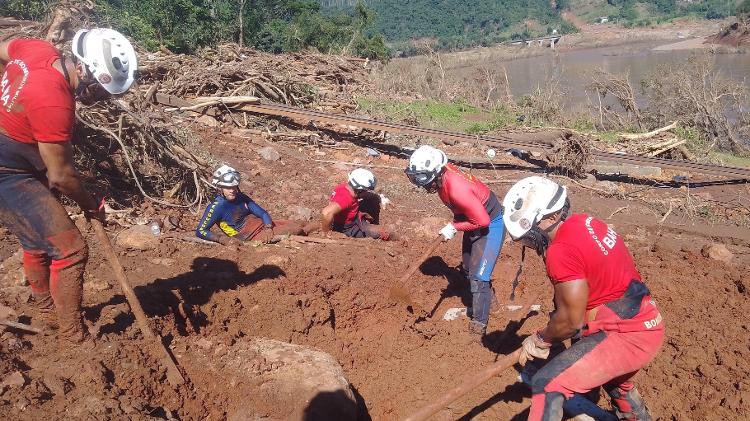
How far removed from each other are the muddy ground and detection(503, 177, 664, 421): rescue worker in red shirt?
1.36 meters

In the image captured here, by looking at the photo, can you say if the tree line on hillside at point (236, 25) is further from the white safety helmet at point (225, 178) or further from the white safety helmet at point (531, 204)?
the white safety helmet at point (531, 204)

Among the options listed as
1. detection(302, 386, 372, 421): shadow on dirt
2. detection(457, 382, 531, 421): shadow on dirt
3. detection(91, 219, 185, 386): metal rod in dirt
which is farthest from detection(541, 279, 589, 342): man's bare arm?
detection(91, 219, 185, 386): metal rod in dirt

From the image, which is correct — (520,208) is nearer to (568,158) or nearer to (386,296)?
(386,296)

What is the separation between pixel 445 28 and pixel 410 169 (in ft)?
259

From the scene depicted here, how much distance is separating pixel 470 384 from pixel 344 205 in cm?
350

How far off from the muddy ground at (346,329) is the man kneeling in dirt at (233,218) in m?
0.26

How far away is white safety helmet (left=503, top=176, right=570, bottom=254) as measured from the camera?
320 centimetres

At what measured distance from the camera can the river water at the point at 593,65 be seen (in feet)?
87.8

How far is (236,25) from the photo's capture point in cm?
→ 2238

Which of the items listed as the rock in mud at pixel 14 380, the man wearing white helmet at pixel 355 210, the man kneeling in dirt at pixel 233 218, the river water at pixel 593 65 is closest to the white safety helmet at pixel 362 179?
the man wearing white helmet at pixel 355 210

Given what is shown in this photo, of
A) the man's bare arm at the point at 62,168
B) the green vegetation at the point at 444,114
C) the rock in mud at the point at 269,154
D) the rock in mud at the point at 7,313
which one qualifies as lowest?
the green vegetation at the point at 444,114

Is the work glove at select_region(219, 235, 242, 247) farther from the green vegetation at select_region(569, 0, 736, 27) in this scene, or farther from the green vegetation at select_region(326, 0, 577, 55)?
the green vegetation at select_region(326, 0, 577, 55)

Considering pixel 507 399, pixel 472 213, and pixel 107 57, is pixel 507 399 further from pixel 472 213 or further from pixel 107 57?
pixel 107 57

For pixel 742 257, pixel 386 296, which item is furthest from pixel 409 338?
pixel 742 257
